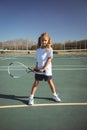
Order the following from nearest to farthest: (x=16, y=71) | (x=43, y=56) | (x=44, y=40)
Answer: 1. (x=44, y=40)
2. (x=43, y=56)
3. (x=16, y=71)

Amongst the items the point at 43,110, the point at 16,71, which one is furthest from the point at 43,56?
the point at 16,71

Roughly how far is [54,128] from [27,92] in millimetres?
2447

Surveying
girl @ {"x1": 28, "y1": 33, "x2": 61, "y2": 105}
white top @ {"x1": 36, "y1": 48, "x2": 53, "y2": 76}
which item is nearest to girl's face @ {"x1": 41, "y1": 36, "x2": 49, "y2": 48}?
girl @ {"x1": 28, "y1": 33, "x2": 61, "y2": 105}

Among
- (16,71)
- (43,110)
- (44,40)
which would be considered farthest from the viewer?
(16,71)

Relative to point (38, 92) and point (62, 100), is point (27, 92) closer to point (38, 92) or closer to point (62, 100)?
point (38, 92)

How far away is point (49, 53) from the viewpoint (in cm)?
512

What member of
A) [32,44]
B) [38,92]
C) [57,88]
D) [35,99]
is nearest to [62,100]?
[35,99]

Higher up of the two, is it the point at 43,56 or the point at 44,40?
the point at 44,40

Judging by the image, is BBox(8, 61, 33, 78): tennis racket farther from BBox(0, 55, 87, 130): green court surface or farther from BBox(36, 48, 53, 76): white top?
BBox(36, 48, 53, 76): white top

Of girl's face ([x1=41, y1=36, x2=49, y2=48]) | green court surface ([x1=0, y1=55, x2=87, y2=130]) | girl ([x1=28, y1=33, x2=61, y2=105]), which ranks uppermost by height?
girl's face ([x1=41, y1=36, x2=49, y2=48])

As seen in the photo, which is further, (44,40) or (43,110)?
(44,40)

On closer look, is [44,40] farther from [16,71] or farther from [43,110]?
[16,71]

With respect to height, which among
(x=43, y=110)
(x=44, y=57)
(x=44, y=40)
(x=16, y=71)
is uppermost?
(x=44, y=40)

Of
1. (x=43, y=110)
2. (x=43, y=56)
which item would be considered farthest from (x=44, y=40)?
(x=43, y=110)
